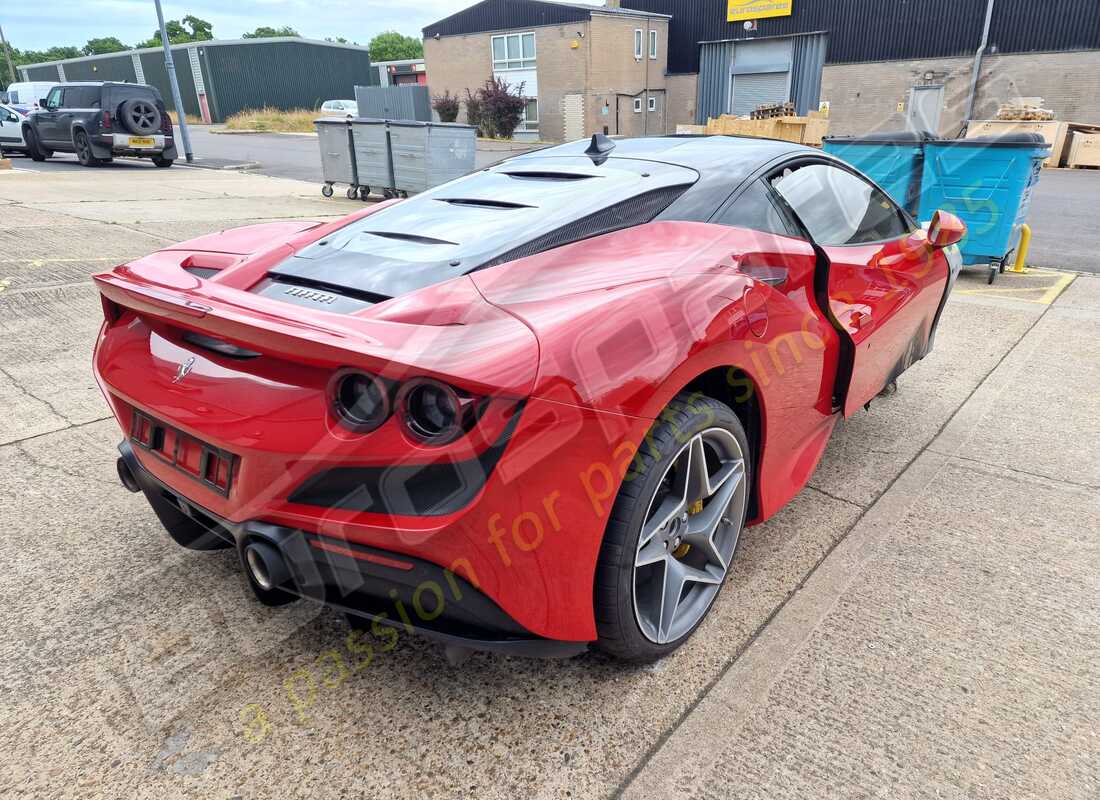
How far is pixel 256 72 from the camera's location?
50.2 m

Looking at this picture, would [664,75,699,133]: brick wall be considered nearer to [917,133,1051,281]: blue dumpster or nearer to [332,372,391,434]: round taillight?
[917,133,1051,281]: blue dumpster

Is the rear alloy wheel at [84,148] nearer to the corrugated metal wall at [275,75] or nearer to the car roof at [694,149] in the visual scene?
the car roof at [694,149]

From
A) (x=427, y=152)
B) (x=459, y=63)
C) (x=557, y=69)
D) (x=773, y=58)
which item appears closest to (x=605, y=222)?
(x=427, y=152)

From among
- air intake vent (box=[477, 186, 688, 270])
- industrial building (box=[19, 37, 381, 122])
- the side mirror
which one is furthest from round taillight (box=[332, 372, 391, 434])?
industrial building (box=[19, 37, 381, 122])

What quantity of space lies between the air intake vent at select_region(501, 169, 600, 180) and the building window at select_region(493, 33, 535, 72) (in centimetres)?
3555

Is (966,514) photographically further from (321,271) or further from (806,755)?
(321,271)

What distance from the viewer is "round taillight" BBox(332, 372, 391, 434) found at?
1.62 m

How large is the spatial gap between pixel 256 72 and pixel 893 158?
52.3 m

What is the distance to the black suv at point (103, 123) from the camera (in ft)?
53.8

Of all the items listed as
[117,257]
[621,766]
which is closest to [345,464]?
[621,766]

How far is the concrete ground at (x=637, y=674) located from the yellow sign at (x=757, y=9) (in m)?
33.8

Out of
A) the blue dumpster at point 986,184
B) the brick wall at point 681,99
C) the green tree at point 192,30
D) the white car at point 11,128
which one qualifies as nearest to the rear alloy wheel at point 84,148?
the white car at point 11,128

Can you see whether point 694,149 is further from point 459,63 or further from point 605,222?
point 459,63

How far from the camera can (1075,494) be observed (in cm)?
318
